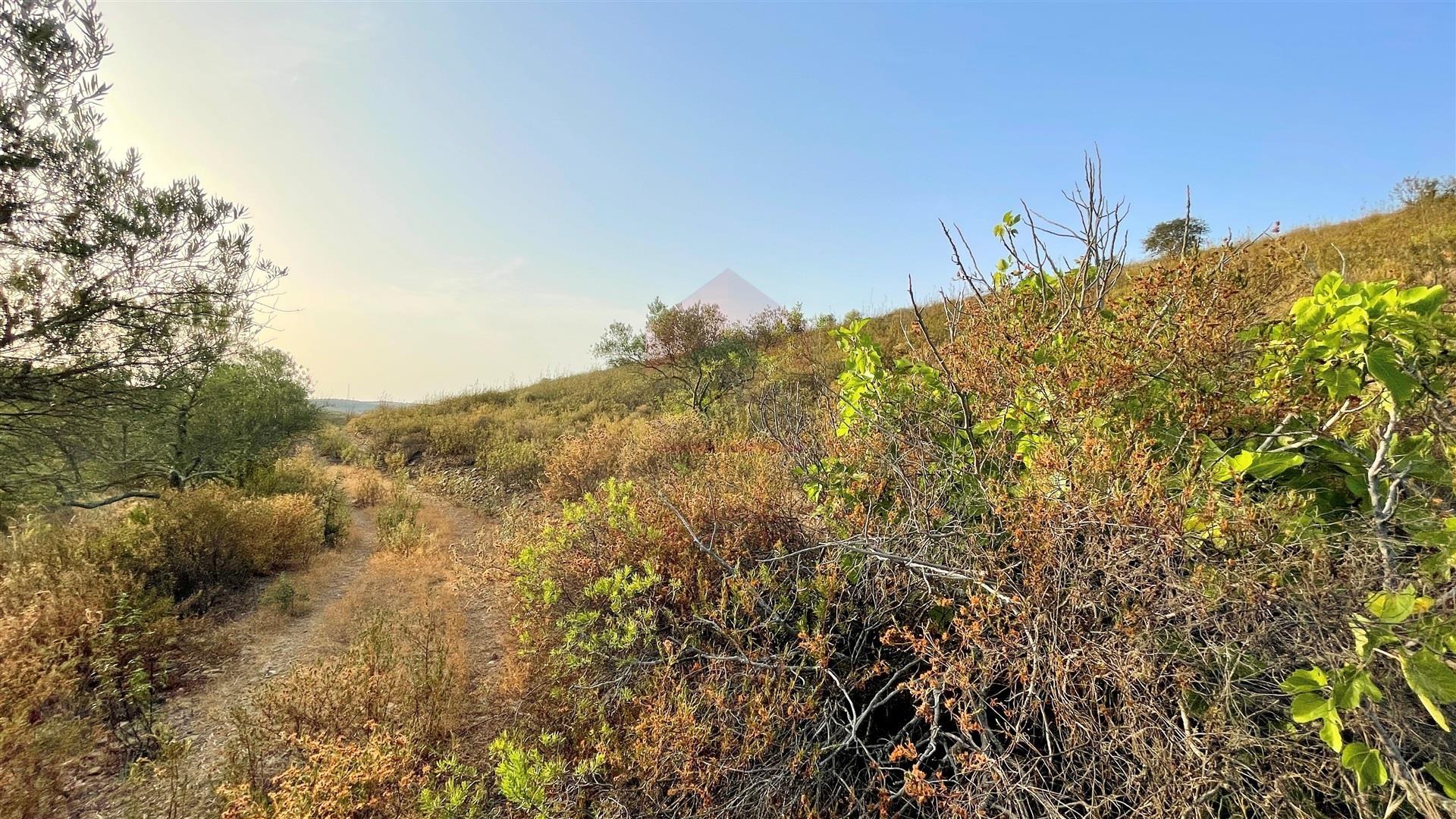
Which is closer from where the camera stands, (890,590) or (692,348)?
(890,590)

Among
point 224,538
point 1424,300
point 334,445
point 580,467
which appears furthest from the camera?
point 334,445

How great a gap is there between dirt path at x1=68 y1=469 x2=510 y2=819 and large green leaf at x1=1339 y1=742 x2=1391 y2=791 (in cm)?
417

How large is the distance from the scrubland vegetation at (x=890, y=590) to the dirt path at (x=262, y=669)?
62 mm

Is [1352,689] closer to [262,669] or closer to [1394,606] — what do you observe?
[1394,606]

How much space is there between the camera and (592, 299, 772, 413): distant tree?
560 inches

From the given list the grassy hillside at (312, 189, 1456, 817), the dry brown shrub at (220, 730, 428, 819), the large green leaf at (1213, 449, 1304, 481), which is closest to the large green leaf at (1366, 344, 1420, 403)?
the grassy hillside at (312, 189, 1456, 817)

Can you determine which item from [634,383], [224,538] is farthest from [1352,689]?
[634,383]

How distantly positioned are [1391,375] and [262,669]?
7893 millimetres

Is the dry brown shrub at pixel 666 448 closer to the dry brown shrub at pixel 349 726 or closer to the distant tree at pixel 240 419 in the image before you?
the dry brown shrub at pixel 349 726

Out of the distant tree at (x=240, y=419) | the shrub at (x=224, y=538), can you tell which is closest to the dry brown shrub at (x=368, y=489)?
the distant tree at (x=240, y=419)

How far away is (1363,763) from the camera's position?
1.30 metres

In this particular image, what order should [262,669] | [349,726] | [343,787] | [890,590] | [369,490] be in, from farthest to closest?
1. [369,490]
2. [262,669]
3. [349,726]
4. [890,590]
5. [343,787]

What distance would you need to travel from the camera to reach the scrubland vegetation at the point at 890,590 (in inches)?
62.1

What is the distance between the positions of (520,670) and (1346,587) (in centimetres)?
395
